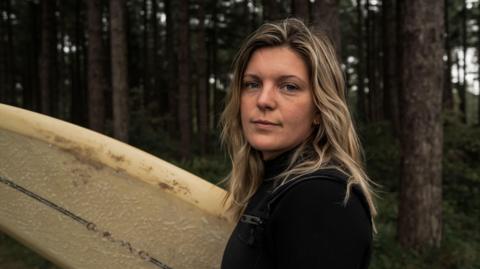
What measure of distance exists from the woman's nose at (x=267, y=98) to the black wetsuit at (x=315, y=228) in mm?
271

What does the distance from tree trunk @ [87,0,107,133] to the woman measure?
23.3 ft

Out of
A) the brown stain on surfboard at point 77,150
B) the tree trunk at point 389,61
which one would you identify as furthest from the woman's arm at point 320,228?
the tree trunk at point 389,61

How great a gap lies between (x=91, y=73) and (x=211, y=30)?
45.3 feet

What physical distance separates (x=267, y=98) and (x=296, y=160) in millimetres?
194

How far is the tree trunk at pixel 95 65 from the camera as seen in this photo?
788cm

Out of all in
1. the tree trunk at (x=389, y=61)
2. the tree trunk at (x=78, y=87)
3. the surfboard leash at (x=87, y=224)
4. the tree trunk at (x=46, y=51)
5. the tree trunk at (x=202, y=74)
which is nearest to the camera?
the surfboard leash at (x=87, y=224)

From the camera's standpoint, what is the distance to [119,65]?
294 inches

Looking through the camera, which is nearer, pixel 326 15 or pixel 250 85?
pixel 250 85

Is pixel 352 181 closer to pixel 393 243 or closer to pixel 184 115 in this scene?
pixel 393 243

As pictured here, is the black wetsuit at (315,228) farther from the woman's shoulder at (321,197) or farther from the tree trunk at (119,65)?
the tree trunk at (119,65)

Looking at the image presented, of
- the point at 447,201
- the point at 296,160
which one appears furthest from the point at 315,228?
the point at 447,201

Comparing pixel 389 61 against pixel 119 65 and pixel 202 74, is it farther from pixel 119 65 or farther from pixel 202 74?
pixel 119 65

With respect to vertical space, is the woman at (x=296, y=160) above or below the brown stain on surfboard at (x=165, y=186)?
above

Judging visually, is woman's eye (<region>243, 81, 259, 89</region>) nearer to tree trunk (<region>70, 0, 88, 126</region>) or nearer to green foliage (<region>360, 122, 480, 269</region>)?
green foliage (<region>360, 122, 480, 269</region>)
